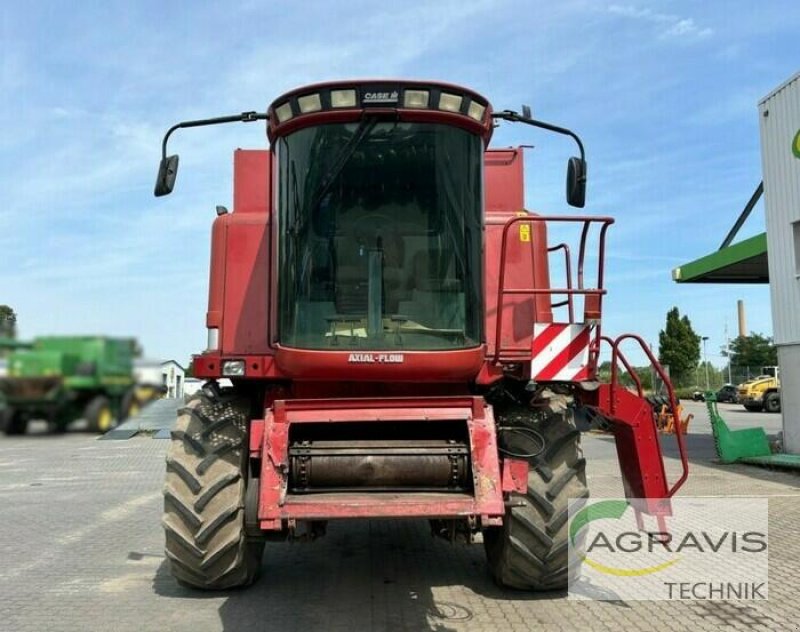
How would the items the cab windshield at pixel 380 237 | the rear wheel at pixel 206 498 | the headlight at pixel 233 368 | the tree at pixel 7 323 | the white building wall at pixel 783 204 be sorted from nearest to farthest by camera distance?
the tree at pixel 7 323 → the cab windshield at pixel 380 237 → the rear wheel at pixel 206 498 → the headlight at pixel 233 368 → the white building wall at pixel 783 204

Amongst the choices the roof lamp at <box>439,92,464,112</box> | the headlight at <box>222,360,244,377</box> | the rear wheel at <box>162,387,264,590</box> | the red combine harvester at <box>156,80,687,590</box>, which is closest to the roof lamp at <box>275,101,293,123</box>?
the red combine harvester at <box>156,80,687,590</box>

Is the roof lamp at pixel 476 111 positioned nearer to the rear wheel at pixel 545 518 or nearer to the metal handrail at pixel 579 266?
the metal handrail at pixel 579 266

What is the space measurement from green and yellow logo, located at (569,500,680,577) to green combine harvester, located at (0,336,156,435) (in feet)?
16.6

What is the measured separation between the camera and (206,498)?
5.22 meters

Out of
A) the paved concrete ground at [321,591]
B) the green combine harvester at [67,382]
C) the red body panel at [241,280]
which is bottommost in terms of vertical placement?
the paved concrete ground at [321,591]

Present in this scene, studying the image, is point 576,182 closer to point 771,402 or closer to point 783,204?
point 783,204

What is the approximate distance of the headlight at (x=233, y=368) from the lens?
5.42 meters

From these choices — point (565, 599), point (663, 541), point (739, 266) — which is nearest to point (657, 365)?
point (663, 541)

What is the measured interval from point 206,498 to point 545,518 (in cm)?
248

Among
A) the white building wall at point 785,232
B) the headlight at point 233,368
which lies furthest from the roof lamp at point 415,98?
the white building wall at point 785,232

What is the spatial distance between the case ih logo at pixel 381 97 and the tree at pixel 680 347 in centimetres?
6458

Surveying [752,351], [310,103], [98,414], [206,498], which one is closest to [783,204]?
[310,103]

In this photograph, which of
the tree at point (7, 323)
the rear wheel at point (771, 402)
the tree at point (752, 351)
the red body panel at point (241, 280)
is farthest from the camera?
the tree at point (752, 351)

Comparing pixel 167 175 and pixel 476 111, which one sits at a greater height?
pixel 476 111
